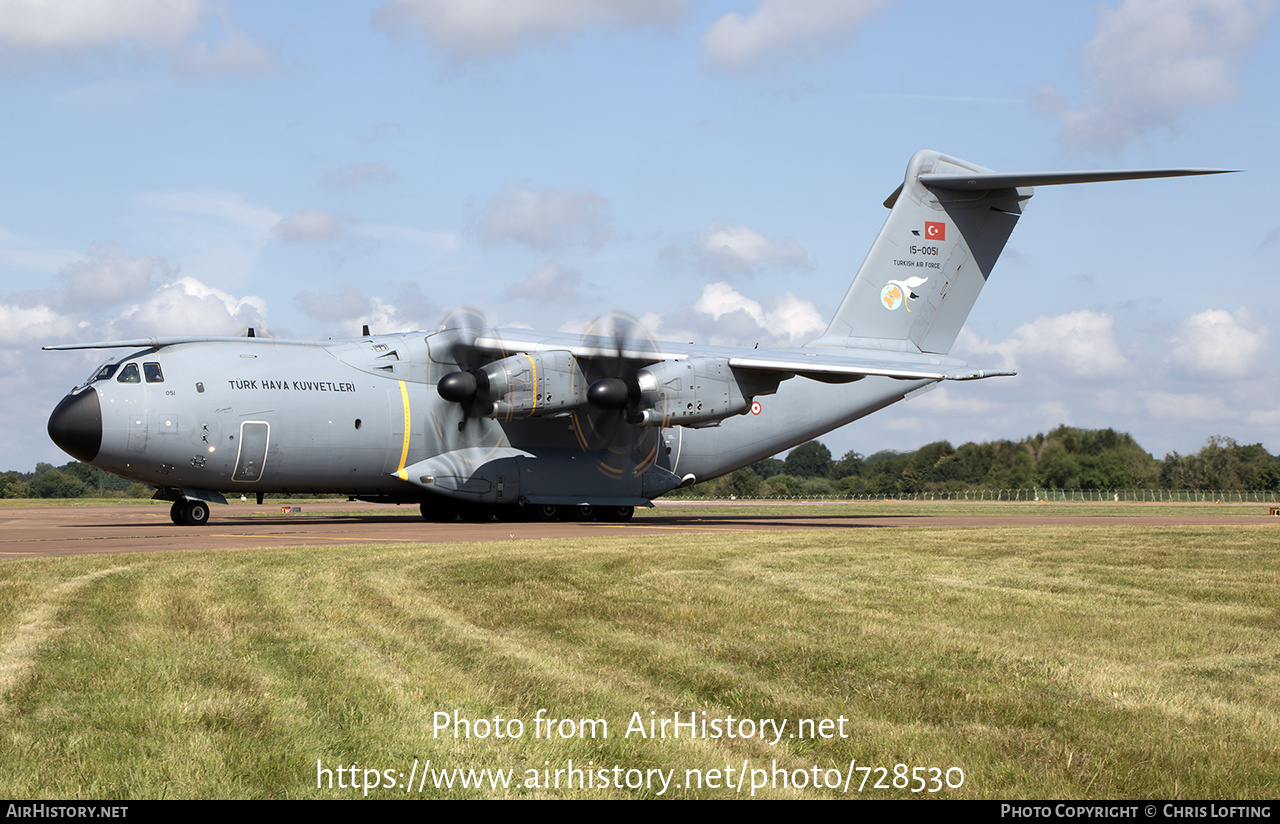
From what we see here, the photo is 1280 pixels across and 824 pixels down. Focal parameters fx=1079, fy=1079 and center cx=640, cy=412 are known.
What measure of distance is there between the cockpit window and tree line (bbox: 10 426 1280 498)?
41150 millimetres

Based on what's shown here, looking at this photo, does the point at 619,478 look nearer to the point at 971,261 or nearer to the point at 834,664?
the point at 971,261

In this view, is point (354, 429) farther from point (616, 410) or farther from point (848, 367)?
point (848, 367)

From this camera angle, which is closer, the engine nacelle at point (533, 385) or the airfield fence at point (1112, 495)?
the engine nacelle at point (533, 385)

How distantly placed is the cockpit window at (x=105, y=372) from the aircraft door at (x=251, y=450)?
9.22ft

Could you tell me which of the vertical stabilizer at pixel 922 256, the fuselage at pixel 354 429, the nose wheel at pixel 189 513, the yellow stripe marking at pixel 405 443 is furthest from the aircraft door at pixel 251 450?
the vertical stabilizer at pixel 922 256

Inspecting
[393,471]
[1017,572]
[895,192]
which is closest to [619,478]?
[393,471]

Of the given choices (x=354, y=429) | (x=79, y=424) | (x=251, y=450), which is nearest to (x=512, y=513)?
(x=354, y=429)

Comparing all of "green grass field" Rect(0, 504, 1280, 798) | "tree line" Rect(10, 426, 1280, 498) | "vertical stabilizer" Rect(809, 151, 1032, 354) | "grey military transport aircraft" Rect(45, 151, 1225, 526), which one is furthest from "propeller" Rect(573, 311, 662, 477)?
"tree line" Rect(10, 426, 1280, 498)

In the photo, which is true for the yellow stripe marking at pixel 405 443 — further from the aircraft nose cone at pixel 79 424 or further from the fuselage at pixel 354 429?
the aircraft nose cone at pixel 79 424

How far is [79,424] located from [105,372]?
1.44m

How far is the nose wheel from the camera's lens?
78.0 ft

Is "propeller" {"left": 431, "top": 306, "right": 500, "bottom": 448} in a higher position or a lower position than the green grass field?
higher

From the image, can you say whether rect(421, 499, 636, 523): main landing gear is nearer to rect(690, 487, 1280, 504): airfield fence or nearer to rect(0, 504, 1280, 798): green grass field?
rect(0, 504, 1280, 798): green grass field

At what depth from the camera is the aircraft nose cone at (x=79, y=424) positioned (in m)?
21.7
